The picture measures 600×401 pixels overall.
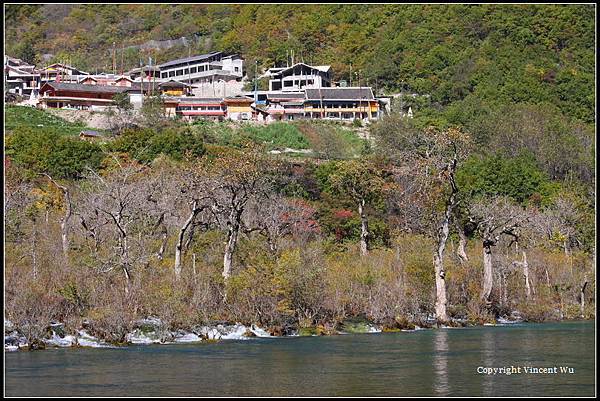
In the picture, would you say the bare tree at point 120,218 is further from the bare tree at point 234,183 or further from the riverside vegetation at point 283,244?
the bare tree at point 234,183

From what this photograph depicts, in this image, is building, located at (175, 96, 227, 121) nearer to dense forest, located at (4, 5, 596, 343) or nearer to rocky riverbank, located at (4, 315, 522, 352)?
dense forest, located at (4, 5, 596, 343)

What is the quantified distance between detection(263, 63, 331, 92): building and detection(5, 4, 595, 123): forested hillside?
341 centimetres

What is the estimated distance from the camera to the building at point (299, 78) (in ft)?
314

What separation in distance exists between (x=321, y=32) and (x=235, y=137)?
134 ft

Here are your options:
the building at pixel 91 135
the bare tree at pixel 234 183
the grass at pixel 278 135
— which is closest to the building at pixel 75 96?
the building at pixel 91 135

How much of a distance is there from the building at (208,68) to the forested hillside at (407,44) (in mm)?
2966

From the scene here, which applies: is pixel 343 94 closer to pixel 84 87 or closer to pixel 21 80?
pixel 84 87

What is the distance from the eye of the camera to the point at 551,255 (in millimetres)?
38812

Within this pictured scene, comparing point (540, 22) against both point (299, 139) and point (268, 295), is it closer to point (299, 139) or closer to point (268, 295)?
point (299, 139)

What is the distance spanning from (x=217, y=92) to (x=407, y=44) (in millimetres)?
19496

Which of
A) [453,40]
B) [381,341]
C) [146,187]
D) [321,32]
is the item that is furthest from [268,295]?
[321,32]

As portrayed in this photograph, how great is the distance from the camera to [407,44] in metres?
96.2

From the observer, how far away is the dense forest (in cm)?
2933

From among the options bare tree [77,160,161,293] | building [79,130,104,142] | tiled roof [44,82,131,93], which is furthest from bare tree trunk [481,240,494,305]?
tiled roof [44,82,131,93]
